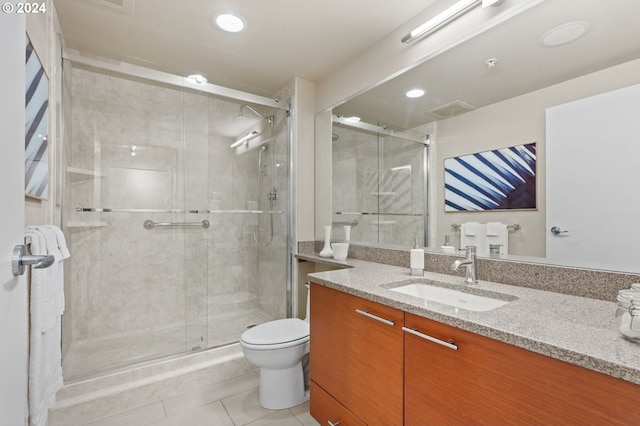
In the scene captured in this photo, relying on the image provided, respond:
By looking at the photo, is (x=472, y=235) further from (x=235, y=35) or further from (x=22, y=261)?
(x=235, y=35)

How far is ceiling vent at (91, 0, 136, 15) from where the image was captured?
1636 millimetres

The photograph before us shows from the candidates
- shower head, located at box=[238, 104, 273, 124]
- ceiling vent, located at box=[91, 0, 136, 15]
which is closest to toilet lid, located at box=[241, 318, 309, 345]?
shower head, located at box=[238, 104, 273, 124]

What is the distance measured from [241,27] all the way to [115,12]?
0.74m

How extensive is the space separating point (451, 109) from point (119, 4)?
2046 mm

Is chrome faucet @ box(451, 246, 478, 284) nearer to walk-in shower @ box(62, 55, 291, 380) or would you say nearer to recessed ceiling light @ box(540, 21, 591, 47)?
recessed ceiling light @ box(540, 21, 591, 47)

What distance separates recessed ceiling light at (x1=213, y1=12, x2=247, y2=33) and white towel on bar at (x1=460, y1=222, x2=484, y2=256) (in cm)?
188

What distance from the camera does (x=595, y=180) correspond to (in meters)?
1.16

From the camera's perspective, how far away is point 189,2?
1668mm

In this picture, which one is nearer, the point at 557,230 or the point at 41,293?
the point at 41,293

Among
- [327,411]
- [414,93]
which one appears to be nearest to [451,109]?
[414,93]

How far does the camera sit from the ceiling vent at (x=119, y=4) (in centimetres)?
164

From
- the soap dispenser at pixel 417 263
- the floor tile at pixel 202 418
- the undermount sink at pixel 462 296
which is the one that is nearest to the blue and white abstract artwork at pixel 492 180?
the soap dispenser at pixel 417 263

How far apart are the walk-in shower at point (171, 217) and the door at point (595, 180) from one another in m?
1.90

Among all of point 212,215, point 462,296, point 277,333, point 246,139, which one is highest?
point 246,139
